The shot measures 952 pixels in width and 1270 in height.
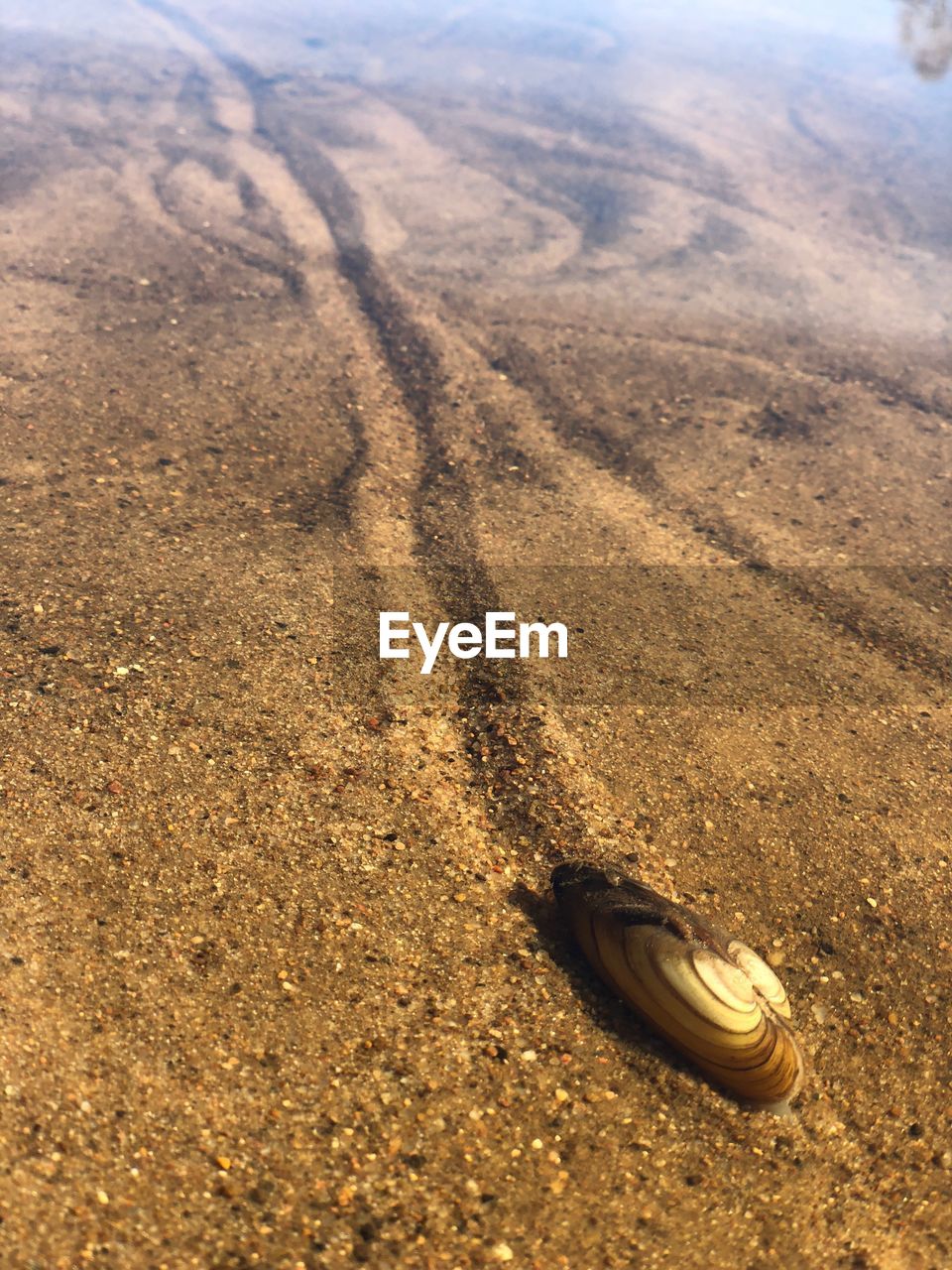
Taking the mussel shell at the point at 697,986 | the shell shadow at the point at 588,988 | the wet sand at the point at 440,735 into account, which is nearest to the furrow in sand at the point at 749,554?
the wet sand at the point at 440,735

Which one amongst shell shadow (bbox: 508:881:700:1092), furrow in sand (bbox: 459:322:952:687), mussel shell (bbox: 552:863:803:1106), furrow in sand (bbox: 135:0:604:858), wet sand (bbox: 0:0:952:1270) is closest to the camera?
wet sand (bbox: 0:0:952:1270)

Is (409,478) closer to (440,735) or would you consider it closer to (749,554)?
(749,554)

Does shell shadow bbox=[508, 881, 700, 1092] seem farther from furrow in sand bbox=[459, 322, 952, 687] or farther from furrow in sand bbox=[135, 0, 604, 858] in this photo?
furrow in sand bbox=[459, 322, 952, 687]

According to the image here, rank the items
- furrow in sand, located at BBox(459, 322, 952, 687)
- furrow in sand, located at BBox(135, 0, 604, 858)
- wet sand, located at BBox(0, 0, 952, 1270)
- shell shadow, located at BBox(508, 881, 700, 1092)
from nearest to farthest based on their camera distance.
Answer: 1. wet sand, located at BBox(0, 0, 952, 1270)
2. shell shadow, located at BBox(508, 881, 700, 1092)
3. furrow in sand, located at BBox(135, 0, 604, 858)
4. furrow in sand, located at BBox(459, 322, 952, 687)

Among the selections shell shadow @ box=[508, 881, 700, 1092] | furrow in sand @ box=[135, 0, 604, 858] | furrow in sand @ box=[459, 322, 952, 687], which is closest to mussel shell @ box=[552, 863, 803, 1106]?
shell shadow @ box=[508, 881, 700, 1092]

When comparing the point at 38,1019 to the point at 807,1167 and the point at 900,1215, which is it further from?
the point at 900,1215

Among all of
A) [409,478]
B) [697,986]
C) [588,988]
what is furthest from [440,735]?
[409,478]

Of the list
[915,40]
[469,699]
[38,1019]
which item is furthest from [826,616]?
[915,40]
